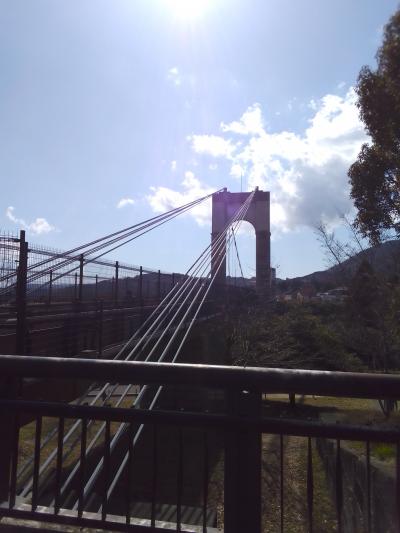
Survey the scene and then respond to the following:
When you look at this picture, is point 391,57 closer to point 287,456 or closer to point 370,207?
point 370,207

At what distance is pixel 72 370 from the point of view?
6.55ft

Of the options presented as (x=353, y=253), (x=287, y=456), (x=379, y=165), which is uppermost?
(x=379, y=165)

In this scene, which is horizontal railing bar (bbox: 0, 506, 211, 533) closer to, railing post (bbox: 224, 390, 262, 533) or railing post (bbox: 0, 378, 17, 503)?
railing post (bbox: 0, 378, 17, 503)

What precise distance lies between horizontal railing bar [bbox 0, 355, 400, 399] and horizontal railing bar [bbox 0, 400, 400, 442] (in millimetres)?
136

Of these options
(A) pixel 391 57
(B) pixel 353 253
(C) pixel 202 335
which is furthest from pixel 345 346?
(A) pixel 391 57

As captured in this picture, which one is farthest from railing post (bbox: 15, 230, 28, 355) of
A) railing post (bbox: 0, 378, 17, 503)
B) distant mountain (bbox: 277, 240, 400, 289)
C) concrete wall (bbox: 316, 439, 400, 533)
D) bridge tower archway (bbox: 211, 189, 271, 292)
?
bridge tower archway (bbox: 211, 189, 271, 292)

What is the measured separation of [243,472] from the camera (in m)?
1.84

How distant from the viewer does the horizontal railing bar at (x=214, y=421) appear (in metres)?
1.74

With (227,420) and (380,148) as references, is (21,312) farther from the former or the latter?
(380,148)

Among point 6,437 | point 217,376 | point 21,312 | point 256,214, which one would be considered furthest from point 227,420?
point 256,214

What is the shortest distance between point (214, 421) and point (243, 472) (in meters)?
0.22

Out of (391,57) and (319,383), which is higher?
(391,57)

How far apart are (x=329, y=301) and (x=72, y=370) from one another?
48.9 ft

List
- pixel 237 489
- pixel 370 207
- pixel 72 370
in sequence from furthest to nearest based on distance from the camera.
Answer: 1. pixel 370 207
2. pixel 72 370
3. pixel 237 489
